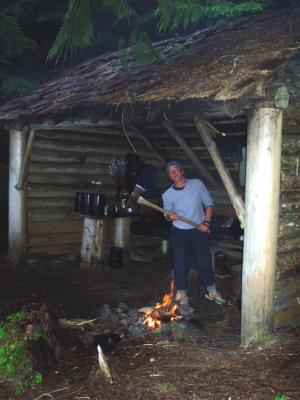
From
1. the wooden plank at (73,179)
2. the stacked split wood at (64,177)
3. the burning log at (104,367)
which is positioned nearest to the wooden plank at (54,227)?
the stacked split wood at (64,177)

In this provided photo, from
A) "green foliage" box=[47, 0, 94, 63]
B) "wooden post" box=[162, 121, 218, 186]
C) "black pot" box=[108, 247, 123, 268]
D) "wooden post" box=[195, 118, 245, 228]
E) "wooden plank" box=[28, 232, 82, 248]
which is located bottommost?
"black pot" box=[108, 247, 123, 268]

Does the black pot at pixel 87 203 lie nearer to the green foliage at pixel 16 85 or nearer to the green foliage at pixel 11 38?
the green foliage at pixel 16 85

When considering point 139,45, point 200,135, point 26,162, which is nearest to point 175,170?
point 200,135

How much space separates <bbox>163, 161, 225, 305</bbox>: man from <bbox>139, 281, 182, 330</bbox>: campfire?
299mm

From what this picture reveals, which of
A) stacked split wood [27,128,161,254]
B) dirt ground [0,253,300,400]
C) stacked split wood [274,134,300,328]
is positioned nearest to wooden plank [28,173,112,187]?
stacked split wood [27,128,161,254]

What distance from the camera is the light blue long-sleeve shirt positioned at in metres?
6.45

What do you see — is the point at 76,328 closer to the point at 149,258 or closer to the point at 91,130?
the point at 149,258

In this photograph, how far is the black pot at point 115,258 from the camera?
30.2ft

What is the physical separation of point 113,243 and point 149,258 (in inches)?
33.1

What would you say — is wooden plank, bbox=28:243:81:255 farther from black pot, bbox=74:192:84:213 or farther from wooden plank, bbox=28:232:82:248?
black pot, bbox=74:192:84:213

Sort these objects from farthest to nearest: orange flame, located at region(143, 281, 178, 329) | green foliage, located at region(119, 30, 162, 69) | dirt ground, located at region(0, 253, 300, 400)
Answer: orange flame, located at region(143, 281, 178, 329)
green foliage, located at region(119, 30, 162, 69)
dirt ground, located at region(0, 253, 300, 400)

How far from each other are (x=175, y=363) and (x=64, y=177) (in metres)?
5.82

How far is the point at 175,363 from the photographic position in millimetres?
4781

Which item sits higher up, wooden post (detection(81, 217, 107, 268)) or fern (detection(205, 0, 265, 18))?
fern (detection(205, 0, 265, 18))
